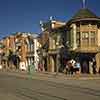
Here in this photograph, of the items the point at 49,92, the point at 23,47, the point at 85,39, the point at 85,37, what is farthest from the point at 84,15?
the point at 49,92

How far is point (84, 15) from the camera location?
45625 millimetres

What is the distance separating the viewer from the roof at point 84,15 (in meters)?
45.1

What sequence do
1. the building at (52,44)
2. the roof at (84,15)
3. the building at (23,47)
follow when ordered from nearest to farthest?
the roof at (84,15) → the building at (52,44) → the building at (23,47)

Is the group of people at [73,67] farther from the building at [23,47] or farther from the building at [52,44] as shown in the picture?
the building at [23,47]

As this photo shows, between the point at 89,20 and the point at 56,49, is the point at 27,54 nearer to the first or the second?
the point at 56,49

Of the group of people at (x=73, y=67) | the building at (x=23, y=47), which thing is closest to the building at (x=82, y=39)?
the group of people at (x=73, y=67)

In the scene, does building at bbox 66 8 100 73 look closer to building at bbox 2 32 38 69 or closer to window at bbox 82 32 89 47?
window at bbox 82 32 89 47

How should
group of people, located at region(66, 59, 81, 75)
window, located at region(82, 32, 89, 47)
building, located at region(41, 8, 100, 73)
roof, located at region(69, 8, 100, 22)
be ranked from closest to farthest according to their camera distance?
group of people, located at region(66, 59, 81, 75)
building, located at region(41, 8, 100, 73)
window, located at region(82, 32, 89, 47)
roof, located at region(69, 8, 100, 22)

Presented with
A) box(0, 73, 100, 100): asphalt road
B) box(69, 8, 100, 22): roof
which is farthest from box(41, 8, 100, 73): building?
box(0, 73, 100, 100): asphalt road

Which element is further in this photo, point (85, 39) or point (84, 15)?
point (84, 15)

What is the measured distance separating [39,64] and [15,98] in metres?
41.8

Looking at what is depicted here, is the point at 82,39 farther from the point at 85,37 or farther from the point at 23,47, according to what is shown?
the point at 23,47

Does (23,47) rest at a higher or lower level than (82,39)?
higher

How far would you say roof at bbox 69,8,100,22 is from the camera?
148ft
